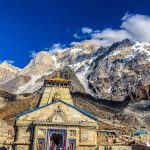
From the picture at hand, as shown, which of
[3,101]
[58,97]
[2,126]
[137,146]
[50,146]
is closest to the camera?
[50,146]

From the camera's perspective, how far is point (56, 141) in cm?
4678

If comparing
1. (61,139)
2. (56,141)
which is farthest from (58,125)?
(56,141)

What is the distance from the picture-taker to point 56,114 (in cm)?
4406

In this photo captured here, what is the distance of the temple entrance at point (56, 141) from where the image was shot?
1694 inches

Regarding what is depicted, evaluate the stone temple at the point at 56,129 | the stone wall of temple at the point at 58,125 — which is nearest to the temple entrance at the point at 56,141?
the stone temple at the point at 56,129

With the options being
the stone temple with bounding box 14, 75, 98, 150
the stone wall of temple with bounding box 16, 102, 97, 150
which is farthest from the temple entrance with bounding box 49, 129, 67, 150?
the stone wall of temple with bounding box 16, 102, 97, 150

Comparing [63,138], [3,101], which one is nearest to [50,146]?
[63,138]

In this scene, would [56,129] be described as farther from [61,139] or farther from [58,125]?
[61,139]

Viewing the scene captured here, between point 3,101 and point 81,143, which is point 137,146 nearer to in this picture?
point 81,143

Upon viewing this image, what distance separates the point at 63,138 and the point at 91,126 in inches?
148

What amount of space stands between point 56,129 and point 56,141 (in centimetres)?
429

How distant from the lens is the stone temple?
42750 mm

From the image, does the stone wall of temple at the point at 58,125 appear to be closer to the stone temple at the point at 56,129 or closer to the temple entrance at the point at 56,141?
the stone temple at the point at 56,129

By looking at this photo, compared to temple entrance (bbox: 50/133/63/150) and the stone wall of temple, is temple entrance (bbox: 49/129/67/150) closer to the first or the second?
temple entrance (bbox: 50/133/63/150)
